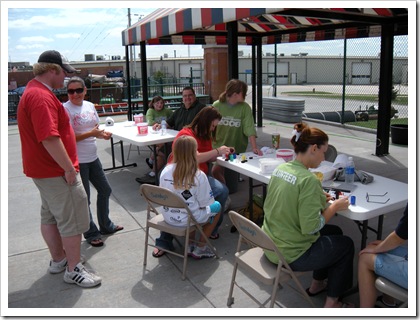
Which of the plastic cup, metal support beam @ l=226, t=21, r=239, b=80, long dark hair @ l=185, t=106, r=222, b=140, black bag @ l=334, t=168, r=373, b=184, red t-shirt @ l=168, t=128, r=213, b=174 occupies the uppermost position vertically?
metal support beam @ l=226, t=21, r=239, b=80

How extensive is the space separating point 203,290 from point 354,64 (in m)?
21.7

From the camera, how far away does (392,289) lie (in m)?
2.30

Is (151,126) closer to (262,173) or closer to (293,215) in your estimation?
(262,173)

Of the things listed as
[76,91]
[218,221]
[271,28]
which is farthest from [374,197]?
[271,28]

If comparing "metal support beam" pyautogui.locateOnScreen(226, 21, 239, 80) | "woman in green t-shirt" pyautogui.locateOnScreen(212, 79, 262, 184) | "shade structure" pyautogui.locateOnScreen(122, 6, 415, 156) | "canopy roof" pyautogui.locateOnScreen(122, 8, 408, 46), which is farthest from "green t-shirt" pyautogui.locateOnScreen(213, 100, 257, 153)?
"canopy roof" pyautogui.locateOnScreen(122, 8, 408, 46)

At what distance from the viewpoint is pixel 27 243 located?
4078mm

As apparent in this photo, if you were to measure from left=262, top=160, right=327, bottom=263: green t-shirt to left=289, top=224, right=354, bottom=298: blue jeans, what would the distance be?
0.04m

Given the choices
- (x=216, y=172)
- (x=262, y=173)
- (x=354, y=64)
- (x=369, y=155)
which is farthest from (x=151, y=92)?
(x=262, y=173)

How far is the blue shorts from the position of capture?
229cm

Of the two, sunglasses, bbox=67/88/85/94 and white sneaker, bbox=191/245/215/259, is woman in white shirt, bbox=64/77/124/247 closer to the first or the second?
sunglasses, bbox=67/88/85/94

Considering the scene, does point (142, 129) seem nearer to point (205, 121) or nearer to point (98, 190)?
point (98, 190)

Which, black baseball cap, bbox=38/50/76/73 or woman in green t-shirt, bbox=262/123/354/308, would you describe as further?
black baseball cap, bbox=38/50/76/73

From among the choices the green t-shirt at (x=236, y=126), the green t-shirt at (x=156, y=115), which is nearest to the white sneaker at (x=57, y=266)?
the green t-shirt at (x=236, y=126)

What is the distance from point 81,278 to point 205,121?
1.79m
